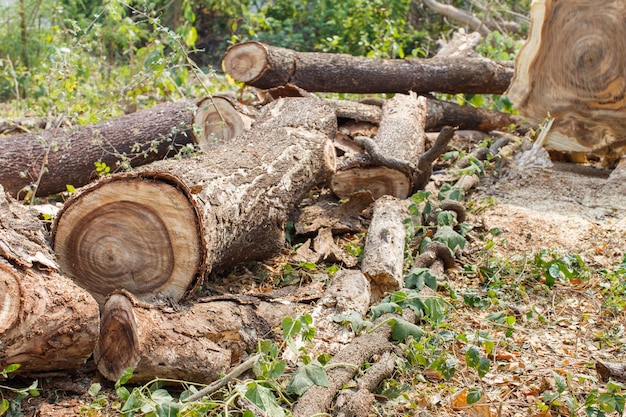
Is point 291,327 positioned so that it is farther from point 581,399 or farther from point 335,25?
point 335,25

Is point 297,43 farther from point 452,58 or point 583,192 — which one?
point 583,192

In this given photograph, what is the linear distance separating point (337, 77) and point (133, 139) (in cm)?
176

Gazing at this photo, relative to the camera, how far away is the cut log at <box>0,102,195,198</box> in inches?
195

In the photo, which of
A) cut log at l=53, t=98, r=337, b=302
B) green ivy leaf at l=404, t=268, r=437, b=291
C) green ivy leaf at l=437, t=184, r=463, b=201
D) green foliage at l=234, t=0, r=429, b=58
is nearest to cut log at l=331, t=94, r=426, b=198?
green ivy leaf at l=437, t=184, r=463, b=201

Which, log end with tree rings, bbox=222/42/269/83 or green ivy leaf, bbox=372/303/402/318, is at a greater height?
log end with tree rings, bbox=222/42/269/83

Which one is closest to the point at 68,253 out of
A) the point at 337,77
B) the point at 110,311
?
the point at 110,311

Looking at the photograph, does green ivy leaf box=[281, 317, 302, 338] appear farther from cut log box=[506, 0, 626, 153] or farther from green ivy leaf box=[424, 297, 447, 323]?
cut log box=[506, 0, 626, 153]

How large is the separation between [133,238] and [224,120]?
239 cm

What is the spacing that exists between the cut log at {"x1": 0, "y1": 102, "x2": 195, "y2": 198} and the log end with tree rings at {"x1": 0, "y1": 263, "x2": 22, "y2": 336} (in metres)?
2.10

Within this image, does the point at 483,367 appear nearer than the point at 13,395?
No

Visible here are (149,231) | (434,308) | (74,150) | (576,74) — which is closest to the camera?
(149,231)

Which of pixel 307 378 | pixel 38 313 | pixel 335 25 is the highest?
pixel 335 25

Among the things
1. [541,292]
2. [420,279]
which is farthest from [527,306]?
[420,279]

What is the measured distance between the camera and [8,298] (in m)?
2.62
